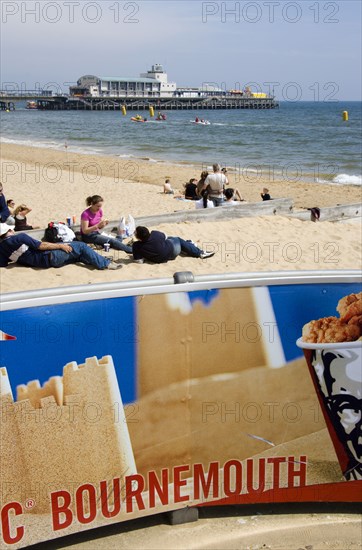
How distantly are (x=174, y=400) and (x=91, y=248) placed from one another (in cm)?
604

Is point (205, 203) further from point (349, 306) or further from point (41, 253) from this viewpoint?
point (349, 306)

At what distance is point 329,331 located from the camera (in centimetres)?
383

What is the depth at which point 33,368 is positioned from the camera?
3.41 m

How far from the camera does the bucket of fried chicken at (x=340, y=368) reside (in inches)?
149

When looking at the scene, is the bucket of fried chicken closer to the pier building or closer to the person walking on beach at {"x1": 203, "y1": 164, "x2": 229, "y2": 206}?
the person walking on beach at {"x1": 203, "y1": 164, "x2": 229, "y2": 206}

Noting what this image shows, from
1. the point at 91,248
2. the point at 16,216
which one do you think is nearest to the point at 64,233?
the point at 91,248

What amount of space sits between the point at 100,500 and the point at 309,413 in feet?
4.70

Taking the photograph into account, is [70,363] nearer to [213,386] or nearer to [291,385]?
[213,386]

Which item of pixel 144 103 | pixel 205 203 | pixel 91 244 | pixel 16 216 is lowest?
pixel 91 244

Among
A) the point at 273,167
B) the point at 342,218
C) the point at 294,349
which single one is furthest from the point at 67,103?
the point at 294,349

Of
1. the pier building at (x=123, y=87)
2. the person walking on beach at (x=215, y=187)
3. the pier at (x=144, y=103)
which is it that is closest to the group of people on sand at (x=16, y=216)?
the person walking on beach at (x=215, y=187)

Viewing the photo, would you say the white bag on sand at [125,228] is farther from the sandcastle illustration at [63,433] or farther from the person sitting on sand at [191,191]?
the sandcastle illustration at [63,433]

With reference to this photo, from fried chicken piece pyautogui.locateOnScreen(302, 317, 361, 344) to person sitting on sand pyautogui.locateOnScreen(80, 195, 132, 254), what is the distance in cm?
643

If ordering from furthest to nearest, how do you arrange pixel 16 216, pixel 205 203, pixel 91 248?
1. pixel 205 203
2. pixel 16 216
3. pixel 91 248
